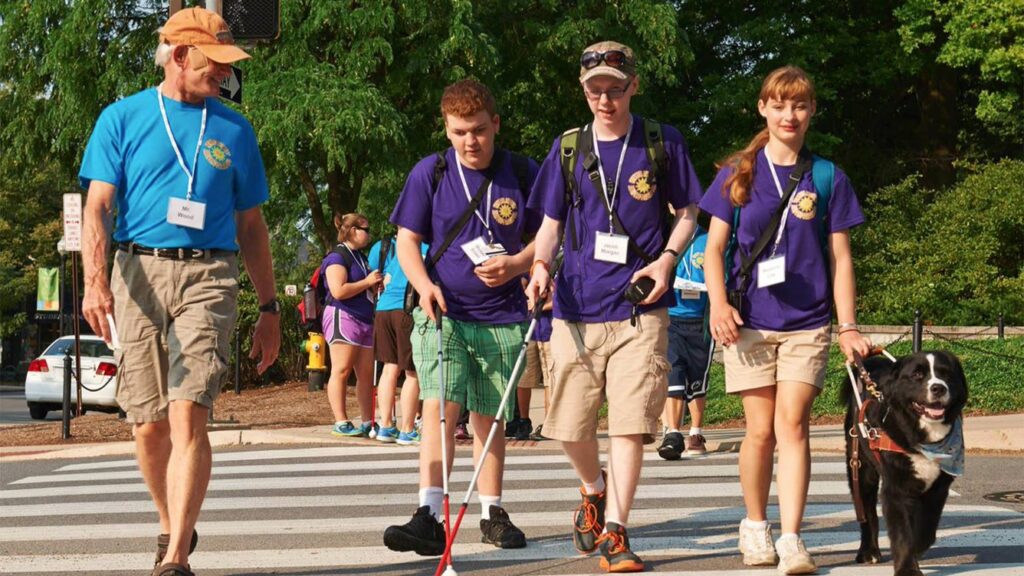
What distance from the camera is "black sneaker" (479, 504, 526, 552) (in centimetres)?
683

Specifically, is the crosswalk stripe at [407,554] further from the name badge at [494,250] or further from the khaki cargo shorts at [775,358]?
the name badge at [494,250]

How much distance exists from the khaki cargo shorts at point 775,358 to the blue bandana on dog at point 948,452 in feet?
1.76

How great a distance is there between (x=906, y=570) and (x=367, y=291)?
24.9ft

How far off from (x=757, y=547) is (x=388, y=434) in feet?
22.8

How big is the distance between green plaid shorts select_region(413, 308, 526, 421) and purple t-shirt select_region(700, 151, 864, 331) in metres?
1.15

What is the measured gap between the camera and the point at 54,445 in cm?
1459

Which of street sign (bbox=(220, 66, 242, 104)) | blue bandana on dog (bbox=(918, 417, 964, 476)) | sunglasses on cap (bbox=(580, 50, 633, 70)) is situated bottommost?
blue bandana on dog (bbox=(918, 417, 964, 476))

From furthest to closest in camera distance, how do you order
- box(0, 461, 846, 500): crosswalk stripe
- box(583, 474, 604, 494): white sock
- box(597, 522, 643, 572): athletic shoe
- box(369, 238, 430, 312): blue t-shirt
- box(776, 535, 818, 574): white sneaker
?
box(369, 238, 430, 312): blue t-shirt
box(0, 461, 846, 500): crosswalk stripe
box(583, 474, 604, 494): white sock
box(597, 522, 643, 572): athletic shoe
box(776, 535, 818, 574): white sneaker

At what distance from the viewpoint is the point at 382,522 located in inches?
316

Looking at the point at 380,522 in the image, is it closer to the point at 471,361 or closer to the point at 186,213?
the point at 471,361

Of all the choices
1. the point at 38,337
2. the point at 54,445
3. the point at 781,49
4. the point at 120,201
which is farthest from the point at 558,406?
the point at 38,337

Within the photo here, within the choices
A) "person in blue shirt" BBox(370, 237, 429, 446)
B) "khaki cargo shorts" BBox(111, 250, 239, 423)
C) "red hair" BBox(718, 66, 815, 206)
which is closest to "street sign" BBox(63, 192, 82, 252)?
"person in blue shirt" BBox(370, 237, 429, 446)

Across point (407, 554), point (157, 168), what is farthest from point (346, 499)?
point (157, 168)

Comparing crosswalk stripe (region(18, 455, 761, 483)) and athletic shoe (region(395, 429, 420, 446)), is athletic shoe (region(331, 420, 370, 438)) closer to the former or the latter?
athletic shoe (region(395, 429, 420, 446))
